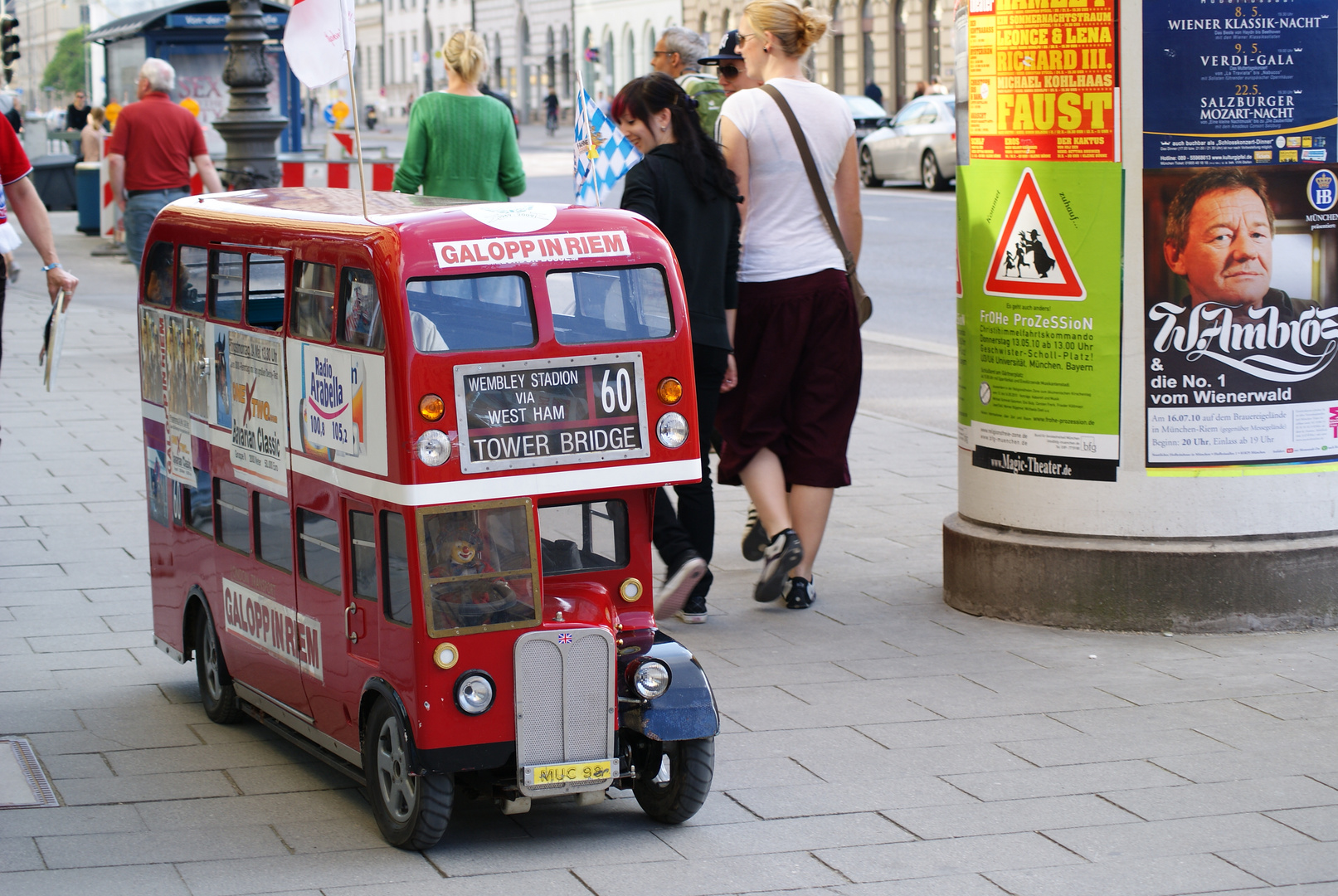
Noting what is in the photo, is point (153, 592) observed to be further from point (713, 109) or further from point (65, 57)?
point (65, 57)

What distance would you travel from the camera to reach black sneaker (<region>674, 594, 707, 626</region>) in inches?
251

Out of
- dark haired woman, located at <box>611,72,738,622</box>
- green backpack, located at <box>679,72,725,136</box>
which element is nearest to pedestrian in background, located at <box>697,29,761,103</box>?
green backpack, located at <box>679,72,725,136</box>

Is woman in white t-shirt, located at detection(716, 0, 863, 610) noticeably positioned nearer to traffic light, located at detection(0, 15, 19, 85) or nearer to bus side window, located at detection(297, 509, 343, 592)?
bus side window, located at detection(297, 509, 343, 592)

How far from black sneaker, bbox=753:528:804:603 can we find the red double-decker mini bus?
171 centimetres

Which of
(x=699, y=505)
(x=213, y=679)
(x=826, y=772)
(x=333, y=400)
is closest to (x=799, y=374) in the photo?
(x=699, y=505)

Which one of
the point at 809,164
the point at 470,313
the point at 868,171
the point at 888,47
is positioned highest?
the point at 888,47

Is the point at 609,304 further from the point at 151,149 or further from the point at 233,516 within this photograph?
the point at 151,149

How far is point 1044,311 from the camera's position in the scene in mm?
6090

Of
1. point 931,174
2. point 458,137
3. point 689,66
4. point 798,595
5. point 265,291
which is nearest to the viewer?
point 265,291

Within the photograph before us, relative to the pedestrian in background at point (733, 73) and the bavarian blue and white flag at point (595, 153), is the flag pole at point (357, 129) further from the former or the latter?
the bavarian blue and white flag at point (595, 153)

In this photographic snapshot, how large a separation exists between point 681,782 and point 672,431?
0.83m

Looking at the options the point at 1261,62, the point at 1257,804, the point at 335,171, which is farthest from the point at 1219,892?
the point at 335,171

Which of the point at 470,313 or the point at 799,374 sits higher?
the point at 470,313

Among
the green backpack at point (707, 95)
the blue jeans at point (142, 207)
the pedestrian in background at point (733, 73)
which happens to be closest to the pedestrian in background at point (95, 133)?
the blue jeans at point (142, 207)
